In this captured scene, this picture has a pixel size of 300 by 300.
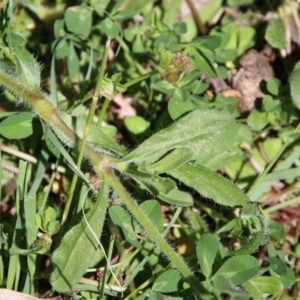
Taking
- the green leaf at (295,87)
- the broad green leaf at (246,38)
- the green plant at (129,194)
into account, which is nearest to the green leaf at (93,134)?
the green plant at (129,194)

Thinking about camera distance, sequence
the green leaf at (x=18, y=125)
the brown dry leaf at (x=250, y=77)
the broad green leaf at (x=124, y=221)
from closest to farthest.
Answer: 1. the broad green leaf at (x=124, y=221)
2. the green leaf at (x=18, y=125)
3. the brown dry leaf at (x=250, y=77)

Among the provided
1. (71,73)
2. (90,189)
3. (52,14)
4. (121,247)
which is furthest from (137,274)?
(52,14)

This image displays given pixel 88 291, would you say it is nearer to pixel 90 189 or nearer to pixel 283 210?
pixel 90 189

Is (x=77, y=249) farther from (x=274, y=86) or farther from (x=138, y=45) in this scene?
(x=274, y=86)

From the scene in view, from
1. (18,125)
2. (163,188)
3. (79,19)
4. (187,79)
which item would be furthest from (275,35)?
(18,125)

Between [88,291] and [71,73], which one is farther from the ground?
[71,73]

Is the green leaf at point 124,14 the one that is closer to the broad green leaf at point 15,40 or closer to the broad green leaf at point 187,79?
the broad green leaf at point 187,79
